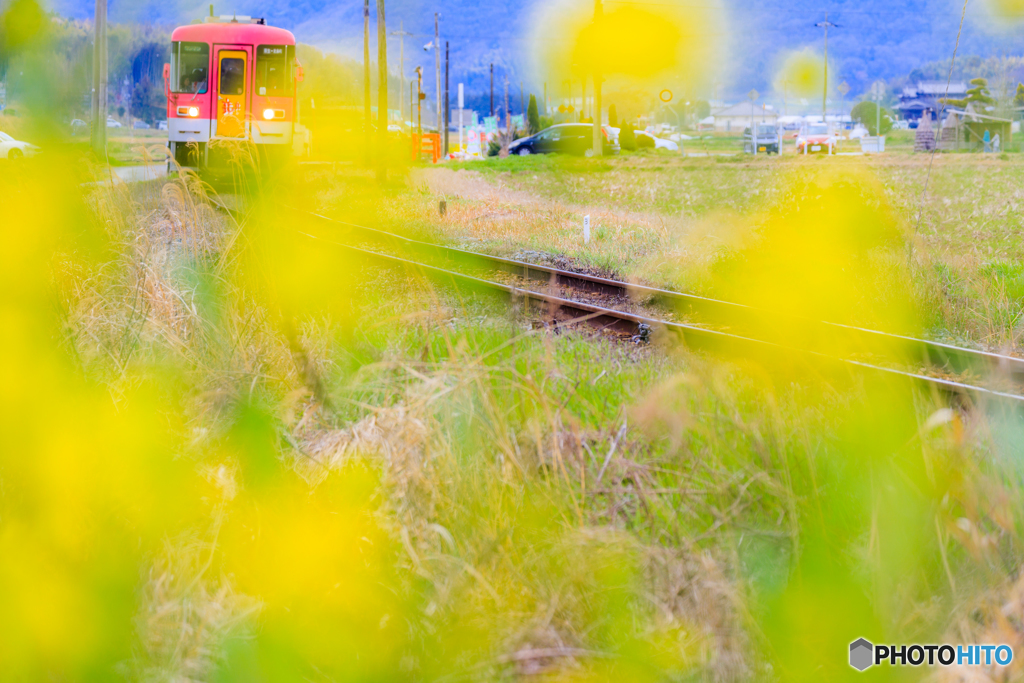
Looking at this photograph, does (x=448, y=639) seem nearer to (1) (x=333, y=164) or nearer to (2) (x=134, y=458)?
(2) (x=134, y=458)

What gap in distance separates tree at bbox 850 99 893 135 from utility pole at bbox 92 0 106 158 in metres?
77.3

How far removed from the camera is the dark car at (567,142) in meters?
35.5

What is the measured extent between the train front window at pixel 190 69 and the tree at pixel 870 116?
67.8 m

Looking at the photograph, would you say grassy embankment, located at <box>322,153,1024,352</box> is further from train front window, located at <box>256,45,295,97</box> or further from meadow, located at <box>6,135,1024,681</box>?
train front window, located at <box>256,45,295,97</box>

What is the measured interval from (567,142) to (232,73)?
72.6 feet

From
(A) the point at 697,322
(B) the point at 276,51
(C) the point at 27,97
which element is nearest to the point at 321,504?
(C) the point at 27,97

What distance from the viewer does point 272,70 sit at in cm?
1555

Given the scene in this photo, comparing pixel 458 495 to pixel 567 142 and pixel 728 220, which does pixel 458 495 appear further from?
pixel 567 142

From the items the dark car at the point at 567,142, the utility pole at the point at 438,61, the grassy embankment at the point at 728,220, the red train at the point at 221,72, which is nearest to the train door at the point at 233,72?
the red train at the point at 221,72

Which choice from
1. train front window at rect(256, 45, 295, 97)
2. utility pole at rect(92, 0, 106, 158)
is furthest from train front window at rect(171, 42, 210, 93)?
utility pole at rect(92, 0, 106, 158)

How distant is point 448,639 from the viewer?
7.43 feet

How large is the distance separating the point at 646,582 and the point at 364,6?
3908cm

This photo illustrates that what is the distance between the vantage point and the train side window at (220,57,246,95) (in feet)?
50.9

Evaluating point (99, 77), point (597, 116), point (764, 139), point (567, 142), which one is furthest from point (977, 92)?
point (764, 139)
